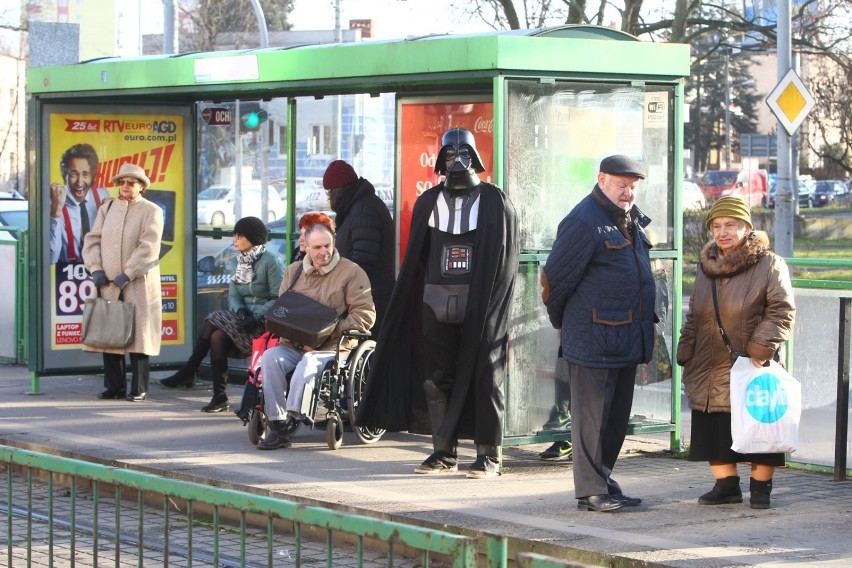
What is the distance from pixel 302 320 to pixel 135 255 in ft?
7.84

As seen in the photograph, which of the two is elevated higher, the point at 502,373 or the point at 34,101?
the point at 34,101

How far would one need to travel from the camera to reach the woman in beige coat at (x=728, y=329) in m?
6.79

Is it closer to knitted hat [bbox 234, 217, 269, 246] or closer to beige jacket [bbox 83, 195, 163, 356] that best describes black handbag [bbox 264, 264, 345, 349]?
knitted hat [bbox 234, 217, 269, 246]

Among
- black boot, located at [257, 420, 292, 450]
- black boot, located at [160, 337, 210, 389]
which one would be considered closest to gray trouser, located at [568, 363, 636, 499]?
black boot, located at [257, 420, 292, 450]

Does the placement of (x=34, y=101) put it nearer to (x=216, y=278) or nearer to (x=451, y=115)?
(x=216, y=278)

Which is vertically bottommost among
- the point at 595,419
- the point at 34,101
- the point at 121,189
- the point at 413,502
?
the point at 413,502

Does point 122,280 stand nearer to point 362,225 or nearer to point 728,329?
point 362,225

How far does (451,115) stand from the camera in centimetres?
984

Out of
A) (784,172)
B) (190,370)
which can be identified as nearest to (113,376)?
(190,370)

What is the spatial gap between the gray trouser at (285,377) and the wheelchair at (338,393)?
6 cm

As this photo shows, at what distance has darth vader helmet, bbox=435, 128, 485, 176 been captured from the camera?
7744mm

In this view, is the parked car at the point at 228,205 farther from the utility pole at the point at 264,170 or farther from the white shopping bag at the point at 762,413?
the white shopping bag at the point at 762,413

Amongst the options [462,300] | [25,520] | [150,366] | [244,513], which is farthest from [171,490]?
[150,366]

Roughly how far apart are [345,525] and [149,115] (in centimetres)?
895
